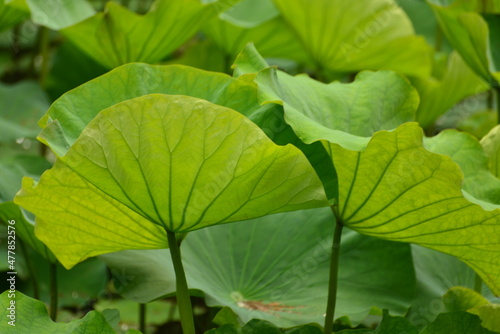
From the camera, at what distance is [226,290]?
1.10 m

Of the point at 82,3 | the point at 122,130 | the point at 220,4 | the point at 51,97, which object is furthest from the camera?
the point at 51,97

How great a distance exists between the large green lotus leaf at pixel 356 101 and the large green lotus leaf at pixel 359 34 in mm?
589

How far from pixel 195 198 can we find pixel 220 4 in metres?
0.74

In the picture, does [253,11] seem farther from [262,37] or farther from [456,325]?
[456,325]

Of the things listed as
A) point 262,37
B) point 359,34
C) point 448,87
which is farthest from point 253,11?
point 448,87

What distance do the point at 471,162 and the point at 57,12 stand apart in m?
0.89

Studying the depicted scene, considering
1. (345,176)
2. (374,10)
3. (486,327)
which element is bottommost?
(486,327)

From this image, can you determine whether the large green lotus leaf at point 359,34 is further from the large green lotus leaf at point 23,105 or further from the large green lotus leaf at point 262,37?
the large green lotus leaf at point 23,105

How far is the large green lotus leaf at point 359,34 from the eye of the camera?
162 cm

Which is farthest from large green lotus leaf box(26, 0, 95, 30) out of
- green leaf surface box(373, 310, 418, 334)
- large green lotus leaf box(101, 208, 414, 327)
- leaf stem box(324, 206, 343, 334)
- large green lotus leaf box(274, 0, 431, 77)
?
green leaf surface box(373, 310, 418, 334)

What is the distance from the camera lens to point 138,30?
138 centimetres

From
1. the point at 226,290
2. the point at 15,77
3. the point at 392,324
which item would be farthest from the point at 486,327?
the point at 15,77

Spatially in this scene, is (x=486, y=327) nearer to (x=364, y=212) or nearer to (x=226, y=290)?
(x=364, y=212)

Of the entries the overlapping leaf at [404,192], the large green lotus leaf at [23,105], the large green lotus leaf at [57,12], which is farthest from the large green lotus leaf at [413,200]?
the large green lotus leaf at [23,105]
